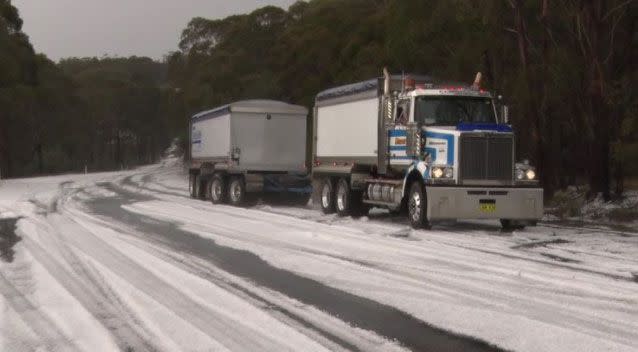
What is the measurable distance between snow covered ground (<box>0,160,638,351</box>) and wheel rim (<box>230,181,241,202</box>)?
30.1ft

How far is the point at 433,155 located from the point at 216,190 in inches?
495

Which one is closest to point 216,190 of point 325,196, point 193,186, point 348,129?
point 193,186

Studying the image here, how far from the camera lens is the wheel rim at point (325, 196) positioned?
2380cm

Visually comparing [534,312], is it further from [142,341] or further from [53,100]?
[53,100]

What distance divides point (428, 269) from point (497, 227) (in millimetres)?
8252

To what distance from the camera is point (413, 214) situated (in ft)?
61.2

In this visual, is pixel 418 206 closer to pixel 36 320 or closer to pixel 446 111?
pixel 446 111

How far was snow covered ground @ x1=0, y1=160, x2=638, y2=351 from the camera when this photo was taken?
7.65m

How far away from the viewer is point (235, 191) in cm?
2809

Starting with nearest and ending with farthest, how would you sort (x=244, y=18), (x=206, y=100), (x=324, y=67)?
(x=324, y=67), (x=206, y=100), (x=244, y=18)

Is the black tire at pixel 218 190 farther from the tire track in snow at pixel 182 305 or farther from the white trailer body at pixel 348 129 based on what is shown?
the tire track in snow at pixel 182 305

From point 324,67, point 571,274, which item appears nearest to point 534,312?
point 571,274

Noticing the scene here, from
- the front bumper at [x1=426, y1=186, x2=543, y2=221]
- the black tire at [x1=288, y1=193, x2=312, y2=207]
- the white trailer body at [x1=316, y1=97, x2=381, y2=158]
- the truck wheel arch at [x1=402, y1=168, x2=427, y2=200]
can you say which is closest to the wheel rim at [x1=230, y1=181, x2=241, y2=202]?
the black tire at [x1=288, y1=193, x2=312, y2=207]

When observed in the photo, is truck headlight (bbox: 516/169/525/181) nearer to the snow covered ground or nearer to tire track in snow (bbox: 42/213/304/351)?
the snow covered ground
